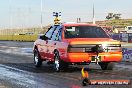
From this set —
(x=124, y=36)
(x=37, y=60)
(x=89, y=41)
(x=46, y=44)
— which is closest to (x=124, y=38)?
(x=124, y=36)

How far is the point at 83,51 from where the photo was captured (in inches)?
527

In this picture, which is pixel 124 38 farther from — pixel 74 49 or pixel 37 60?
pixel 74 49

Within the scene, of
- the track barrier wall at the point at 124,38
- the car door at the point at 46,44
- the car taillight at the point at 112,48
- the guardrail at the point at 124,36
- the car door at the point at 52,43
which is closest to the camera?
the car taillight at the point at 112,48

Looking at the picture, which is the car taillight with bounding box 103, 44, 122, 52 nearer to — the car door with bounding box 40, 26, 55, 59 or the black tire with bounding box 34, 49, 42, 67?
the car door with bounding box 40, 26, 55, 59

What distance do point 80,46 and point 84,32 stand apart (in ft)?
3.95

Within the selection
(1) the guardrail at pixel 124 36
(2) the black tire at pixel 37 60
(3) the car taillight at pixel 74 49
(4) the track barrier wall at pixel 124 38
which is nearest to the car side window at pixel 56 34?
(3) the car taillight at pixel 74 49

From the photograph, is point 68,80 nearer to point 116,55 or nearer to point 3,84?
point 3,84

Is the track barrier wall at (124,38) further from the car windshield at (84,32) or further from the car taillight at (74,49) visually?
the car taillight at (74,49)

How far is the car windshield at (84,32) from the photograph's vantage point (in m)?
14.3

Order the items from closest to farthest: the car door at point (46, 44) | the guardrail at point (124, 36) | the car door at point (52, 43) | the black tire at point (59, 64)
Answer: the black tire at point (59, 64) < the car door at point (52, 43) < the car door at point (46, 44) < the guardrail at point (124, 36)

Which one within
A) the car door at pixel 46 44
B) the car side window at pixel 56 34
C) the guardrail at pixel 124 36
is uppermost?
the car side window at pixel 56 34

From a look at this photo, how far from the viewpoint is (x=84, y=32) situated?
14.5 meters

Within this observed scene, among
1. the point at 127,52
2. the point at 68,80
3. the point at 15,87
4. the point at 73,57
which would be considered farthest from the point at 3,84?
the point at 127,52

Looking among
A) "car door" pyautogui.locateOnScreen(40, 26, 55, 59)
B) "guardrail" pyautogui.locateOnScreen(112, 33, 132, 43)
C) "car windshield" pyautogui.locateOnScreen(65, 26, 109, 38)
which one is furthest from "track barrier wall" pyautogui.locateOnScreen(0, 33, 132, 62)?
"car windshield" pyautogui.locateOnScreen(65, 26, 109, 38)
